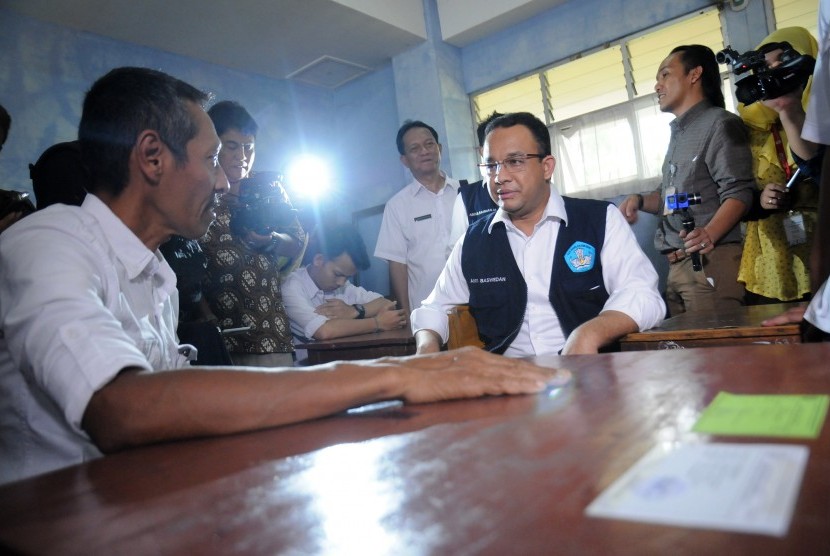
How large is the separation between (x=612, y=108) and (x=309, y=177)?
9.77 ft

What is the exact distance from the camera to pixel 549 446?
0.59 metres

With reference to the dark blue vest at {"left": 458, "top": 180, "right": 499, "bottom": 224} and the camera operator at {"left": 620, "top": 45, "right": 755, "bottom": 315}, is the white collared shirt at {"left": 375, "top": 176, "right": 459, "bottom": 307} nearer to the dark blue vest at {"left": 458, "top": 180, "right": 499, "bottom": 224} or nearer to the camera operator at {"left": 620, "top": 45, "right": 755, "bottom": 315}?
the dark blue vest at {"left": 458, "top": 180, "right": 499, "bottom": 224}

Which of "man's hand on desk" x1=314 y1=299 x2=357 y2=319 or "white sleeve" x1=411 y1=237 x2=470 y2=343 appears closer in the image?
"white sleeve" x1=411 y1=237 x2=470 y2=343

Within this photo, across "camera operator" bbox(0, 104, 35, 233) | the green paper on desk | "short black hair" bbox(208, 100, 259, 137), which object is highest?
"short black hair" bbox(208, 100, 259, 137)

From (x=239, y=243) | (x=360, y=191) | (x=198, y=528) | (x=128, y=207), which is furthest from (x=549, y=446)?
(x=360, y=191)

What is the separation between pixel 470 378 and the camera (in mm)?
897

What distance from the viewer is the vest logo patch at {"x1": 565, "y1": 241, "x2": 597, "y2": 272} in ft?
6.57

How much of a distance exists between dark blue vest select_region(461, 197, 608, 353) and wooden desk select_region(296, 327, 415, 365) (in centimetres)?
60

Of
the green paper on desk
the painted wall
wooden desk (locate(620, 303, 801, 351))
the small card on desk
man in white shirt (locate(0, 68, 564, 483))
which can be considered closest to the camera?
the small card on desk

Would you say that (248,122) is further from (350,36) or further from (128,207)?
(350,36)

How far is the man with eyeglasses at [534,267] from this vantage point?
6.44 feet

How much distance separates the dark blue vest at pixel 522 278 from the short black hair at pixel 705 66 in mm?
1436

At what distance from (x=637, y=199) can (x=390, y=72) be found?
3.24 meters

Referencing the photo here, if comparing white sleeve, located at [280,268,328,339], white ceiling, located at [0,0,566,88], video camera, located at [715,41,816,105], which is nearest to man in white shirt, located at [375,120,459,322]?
white sleeve, located at [280,268,328,339]
